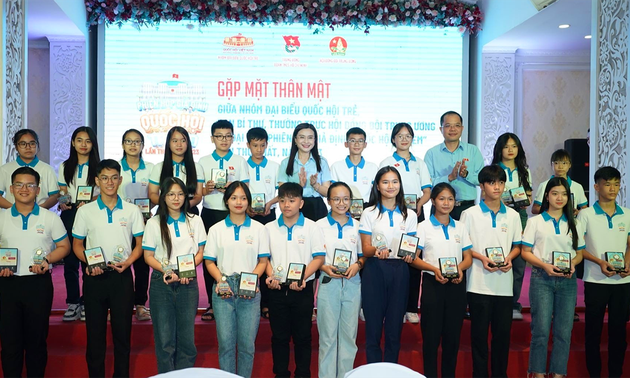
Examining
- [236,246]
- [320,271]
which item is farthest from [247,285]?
[320,271]

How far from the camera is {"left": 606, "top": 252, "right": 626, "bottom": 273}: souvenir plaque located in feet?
12.7

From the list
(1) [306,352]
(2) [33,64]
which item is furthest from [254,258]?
(2) [33,64]

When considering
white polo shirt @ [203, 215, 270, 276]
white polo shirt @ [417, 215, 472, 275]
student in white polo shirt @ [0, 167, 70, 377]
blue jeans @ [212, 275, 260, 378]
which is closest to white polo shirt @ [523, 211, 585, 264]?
white polo shirt @ [417, 215, 472, 275]

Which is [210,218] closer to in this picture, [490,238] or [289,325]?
[289,325]

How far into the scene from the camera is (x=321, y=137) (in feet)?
23.1

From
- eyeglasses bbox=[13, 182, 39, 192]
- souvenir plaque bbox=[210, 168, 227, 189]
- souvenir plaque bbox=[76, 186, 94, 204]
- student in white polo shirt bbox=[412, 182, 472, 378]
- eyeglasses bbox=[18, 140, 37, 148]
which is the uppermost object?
eyeglasses bbox=[18, 140, 37, 148]

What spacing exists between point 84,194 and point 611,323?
12.2 feet

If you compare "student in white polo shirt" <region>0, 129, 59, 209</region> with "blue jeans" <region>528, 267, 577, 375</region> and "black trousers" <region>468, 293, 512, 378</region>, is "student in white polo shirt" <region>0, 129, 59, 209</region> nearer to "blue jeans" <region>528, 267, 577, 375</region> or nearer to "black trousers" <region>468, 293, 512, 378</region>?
"black trousers" <region>468, 293, 512, 378</region>

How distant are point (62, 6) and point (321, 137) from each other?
122 inches

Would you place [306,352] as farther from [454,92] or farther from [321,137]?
[454,92]

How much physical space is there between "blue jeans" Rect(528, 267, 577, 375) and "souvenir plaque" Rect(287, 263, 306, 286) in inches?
63.9

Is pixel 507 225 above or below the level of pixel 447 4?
below

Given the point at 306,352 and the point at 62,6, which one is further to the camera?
the point at 62,6

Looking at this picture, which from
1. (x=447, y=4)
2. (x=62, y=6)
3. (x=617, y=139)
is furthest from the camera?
(x=447, y=4)
